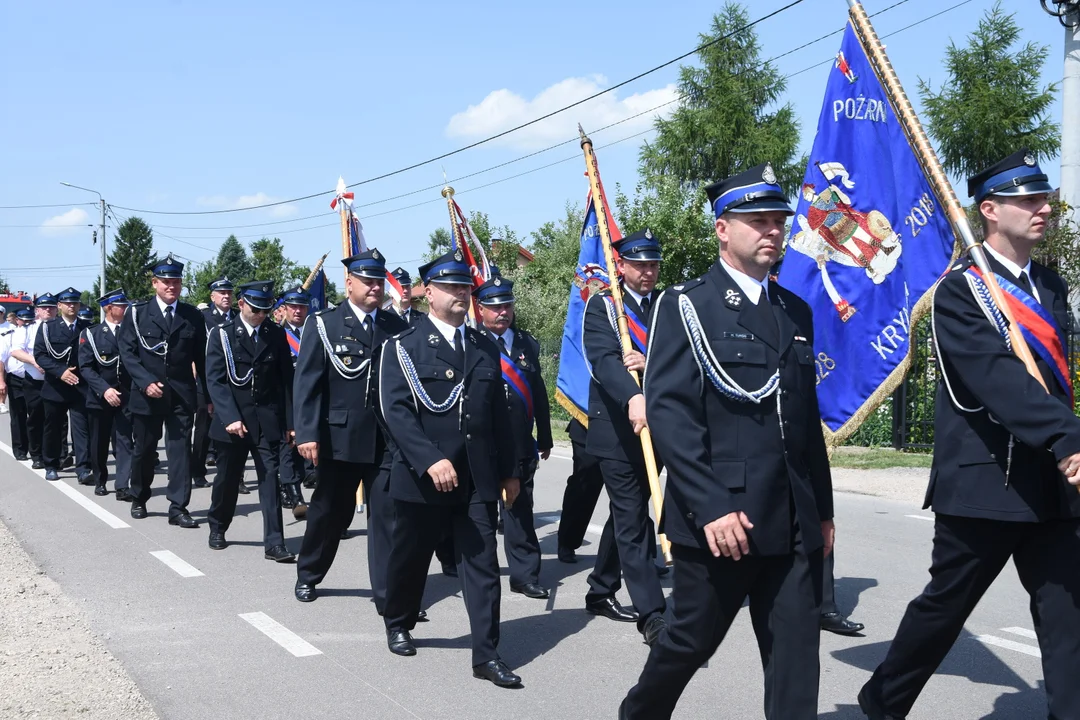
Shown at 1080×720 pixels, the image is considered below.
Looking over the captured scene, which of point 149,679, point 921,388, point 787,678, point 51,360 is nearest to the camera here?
point 787,678

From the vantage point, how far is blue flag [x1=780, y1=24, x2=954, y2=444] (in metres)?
5.18

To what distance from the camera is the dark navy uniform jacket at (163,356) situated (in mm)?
9570

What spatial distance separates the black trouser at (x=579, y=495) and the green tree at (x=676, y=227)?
16.9 metres

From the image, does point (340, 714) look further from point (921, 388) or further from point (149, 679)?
point (921, 388)

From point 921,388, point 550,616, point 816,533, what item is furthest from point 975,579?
point 921,388

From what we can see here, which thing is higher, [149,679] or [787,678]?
[787,678]

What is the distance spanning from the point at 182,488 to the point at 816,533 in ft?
23.1

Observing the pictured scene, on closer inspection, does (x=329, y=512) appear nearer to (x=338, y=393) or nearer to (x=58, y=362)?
(x=338, y=393)

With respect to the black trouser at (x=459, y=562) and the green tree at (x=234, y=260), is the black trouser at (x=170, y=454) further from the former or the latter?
the green tree at (x=234, y=260)

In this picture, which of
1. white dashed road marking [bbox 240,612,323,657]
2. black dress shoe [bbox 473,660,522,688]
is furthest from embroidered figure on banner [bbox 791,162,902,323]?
white dashed road marking [bbox 240,612,323,657]

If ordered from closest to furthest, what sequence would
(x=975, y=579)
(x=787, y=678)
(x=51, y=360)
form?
(x=787, y=678)
(x=975, y=579)
(x=51, y=360)

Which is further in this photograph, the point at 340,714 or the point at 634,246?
the point at 634,246

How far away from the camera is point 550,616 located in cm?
628

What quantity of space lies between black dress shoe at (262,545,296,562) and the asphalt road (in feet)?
0.54
